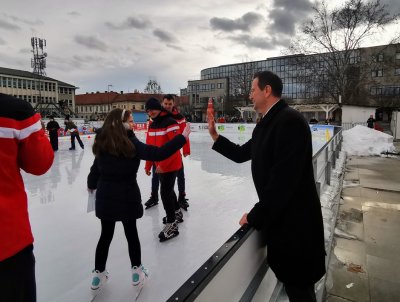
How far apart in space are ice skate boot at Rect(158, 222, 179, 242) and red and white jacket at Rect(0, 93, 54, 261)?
220 cm

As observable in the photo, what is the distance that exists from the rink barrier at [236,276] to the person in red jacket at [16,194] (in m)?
0.73

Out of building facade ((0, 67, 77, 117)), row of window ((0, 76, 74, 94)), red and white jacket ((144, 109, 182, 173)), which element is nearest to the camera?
red and white jacket ((144, 109, 182, 173))

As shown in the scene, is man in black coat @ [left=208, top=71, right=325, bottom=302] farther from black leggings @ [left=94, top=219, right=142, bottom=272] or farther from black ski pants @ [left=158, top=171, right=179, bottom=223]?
black ski pants @ [left=158, top=171, right=179, bottom=223]

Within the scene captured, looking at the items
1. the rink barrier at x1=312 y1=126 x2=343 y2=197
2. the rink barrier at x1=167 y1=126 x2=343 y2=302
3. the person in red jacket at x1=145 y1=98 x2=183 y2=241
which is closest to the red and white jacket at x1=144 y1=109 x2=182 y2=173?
the person in red jacket at x1=145 y1=98 x2=183 y2=241

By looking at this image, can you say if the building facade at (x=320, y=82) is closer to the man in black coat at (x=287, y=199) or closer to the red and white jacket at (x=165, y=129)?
the red and white jacket at (x=165, y=129)

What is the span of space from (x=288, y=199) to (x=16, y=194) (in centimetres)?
126

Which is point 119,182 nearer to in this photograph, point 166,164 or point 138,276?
point 138,276

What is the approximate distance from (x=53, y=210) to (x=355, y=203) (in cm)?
494

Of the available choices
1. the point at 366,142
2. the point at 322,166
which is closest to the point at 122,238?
the point at 322,166

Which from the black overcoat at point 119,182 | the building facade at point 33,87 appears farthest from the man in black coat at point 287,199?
the building facade at point 33,87

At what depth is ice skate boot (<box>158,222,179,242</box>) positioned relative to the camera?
3380 millimetres

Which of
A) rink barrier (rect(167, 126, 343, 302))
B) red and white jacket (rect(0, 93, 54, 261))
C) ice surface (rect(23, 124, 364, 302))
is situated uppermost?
red and white jacket (rect(0, 93, 54, 261))

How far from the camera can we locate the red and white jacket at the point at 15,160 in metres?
1.16

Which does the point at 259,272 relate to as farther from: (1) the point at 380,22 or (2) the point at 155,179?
(1) the point at 380,22
